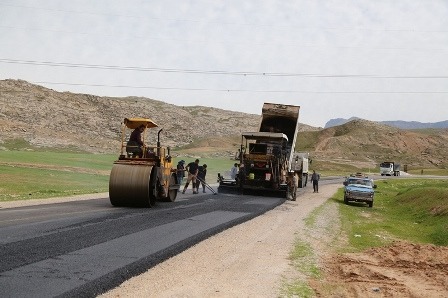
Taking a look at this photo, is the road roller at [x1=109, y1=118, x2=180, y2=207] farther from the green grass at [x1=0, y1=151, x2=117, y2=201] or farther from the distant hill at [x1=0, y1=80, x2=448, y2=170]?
the distant hill at [x1=0, y1=80, x2=448, y2=170]

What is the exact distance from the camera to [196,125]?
508ft

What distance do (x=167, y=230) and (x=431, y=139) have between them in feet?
479

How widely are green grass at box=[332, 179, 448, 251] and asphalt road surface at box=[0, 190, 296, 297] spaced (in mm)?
4032

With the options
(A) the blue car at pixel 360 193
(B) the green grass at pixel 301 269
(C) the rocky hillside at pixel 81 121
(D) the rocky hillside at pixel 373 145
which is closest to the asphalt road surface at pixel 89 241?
(B) the green grass at pixel 301 269

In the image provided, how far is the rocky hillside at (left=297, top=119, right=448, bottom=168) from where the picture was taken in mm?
122794

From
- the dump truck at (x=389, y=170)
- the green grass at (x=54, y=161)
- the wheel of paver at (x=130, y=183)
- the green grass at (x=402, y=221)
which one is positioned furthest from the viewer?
the dump truck at (x=389, y=170)

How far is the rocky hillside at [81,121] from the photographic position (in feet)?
322

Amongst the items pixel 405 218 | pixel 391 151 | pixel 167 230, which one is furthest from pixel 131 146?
pixel 391 151

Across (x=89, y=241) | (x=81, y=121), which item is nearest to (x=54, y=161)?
(x=89, y=241)

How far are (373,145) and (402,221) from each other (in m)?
114

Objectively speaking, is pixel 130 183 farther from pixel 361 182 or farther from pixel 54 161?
pixel 54 161

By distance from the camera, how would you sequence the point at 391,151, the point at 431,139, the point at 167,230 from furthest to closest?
the point at 431,139, the point at 391,151, the point at 167,230

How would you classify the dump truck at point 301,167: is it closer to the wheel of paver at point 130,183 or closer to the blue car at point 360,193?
the blue car at point 360,193

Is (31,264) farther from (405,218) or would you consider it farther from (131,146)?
(405,218)
